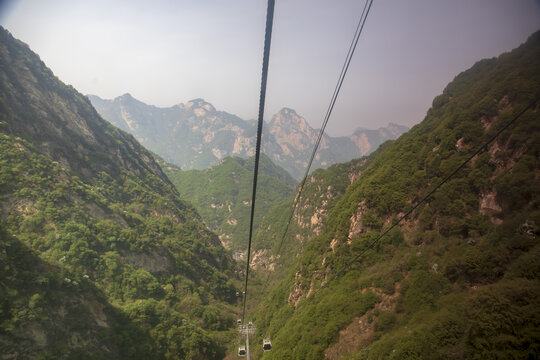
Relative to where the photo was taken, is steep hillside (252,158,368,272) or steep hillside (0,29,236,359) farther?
steep hillside (252,158,368,272)

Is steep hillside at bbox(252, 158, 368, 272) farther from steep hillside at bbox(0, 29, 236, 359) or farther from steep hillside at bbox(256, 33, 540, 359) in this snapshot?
steep hillside at bbox(256, 33, 540, 359)

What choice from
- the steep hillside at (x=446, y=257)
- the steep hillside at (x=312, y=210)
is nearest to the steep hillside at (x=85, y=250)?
the steep hillside at (x=446, y=257)

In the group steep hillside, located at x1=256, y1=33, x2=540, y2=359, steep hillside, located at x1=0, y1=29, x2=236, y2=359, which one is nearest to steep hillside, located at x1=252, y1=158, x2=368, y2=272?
steep hillside, located at x1=0, y1=29, x2=236, y2=359

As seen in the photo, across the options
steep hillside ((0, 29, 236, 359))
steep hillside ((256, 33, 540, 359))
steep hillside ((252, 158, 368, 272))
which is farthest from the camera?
steep hillside ((252, 158, 368, 272))

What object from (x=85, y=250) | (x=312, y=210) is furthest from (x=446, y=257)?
(x=312, y=210)

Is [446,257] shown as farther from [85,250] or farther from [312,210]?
[312,210]
